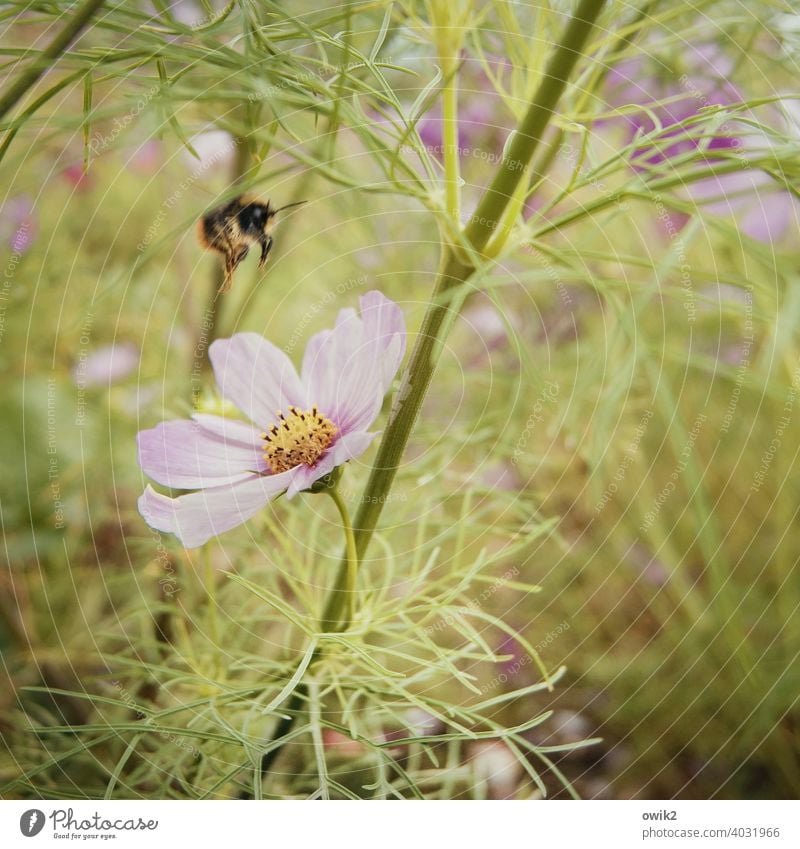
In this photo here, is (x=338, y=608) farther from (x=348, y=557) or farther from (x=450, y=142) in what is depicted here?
(x=450, y=142)

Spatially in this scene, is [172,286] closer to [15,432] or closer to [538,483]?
[15,432]

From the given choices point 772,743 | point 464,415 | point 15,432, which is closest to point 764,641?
point 772,743

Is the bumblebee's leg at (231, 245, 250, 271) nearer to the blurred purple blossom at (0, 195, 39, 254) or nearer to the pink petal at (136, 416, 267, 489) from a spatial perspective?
the pink petal at (136, 416, 267, 489)

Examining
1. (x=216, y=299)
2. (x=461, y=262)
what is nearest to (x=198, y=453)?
(x=461, y=262)

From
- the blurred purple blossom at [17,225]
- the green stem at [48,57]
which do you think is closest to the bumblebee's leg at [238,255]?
the green stem at [48,57]
